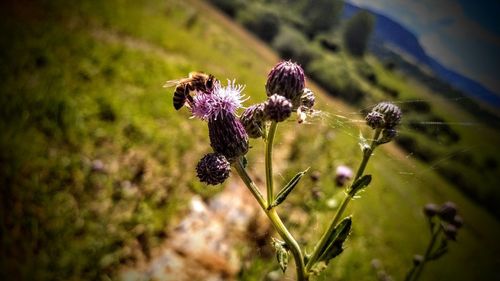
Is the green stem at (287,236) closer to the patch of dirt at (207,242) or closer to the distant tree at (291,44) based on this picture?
the patch of dirt at (207,242)

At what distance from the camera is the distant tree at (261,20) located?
2891 cm

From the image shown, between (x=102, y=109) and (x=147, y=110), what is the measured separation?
3.34 ft

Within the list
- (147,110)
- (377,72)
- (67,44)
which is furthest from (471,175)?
(67,44)

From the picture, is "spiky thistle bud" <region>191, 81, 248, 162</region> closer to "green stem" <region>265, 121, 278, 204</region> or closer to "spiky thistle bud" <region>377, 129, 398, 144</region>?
"green stem" <region>265, 121, 278, 204</region>

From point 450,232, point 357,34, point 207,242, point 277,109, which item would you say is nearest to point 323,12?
point 207,242

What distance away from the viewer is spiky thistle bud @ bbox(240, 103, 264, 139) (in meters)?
1.49

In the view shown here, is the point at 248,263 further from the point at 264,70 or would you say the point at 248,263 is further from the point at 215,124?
the point at 264,70

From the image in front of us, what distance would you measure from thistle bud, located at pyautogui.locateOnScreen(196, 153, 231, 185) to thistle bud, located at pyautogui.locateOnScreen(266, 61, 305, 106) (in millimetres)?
375

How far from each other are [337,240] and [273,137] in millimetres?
493

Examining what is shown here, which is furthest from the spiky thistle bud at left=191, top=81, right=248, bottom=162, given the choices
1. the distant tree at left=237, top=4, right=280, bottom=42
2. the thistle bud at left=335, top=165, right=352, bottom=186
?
the distant tree at left=237, top=4, right=280, bottom=42

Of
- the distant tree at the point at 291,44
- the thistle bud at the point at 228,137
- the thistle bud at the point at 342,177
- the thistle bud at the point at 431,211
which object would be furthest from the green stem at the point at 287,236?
the distant tree at the point at 291,44

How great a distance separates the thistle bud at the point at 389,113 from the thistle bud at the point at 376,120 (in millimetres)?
19

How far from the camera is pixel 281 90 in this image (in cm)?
154

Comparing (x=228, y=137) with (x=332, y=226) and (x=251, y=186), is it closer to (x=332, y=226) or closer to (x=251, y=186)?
(x=251, y=186)
